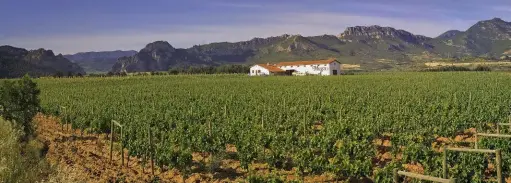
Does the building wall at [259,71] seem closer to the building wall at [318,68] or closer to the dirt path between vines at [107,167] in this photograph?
the building wall at [318,68]

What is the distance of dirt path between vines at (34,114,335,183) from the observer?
13.6 metres

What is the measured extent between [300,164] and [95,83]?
5977 centimetres

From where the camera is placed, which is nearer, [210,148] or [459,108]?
[210,148]

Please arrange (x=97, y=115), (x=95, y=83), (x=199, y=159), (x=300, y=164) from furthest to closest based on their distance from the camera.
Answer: (x=95, y=83) → (x=97, y=115) → (x=199, y=159) → (x=300, y=164)

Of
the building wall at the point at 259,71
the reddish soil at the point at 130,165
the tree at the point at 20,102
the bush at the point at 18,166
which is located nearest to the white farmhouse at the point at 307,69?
the building wall at the point at 259,71

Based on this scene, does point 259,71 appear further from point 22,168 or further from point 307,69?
point 22,168

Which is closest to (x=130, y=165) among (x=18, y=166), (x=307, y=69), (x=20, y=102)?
(x=18, y=166)

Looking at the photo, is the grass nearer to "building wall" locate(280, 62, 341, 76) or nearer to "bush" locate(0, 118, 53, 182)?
"bush" locate(0, 118, 53, 182)

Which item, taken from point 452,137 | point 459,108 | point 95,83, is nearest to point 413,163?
point 452,137

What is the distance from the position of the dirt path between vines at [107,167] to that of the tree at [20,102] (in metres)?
1.28

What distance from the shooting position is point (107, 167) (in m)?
15.2

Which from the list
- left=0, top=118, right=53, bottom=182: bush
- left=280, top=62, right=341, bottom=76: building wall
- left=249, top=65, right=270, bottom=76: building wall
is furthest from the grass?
left=280, top=62, right=341, bottom=76: building wall

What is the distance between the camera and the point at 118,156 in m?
17.0

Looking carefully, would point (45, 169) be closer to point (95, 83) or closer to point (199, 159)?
point (199, 159)
